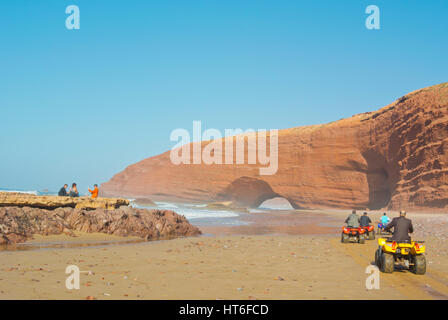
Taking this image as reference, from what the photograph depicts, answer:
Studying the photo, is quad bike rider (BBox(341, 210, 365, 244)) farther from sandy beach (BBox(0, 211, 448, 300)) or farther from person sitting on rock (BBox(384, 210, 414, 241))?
person sitting on rock (BBox(384, 210, 414, 241))

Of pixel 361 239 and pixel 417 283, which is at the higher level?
pixel 417 283

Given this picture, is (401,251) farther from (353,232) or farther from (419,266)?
(353,232)

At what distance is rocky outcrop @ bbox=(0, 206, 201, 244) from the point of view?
13.2 meters

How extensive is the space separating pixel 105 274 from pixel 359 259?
6325mm

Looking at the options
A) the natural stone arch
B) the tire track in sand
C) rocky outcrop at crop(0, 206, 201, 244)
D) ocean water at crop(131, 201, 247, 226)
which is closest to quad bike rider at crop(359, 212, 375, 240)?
the tire track in sand

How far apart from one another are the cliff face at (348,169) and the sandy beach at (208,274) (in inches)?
1306

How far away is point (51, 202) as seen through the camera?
15445mm

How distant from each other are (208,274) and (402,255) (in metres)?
4.15

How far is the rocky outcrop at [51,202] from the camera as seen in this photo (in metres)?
14.5

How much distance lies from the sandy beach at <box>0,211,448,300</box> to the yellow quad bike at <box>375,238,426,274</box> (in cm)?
19

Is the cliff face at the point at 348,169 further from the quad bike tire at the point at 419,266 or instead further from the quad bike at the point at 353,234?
the quad bike tire at the point at 419,266

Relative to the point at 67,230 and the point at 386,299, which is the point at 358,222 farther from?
the point at 67,230

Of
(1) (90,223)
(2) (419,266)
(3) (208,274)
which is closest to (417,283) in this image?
(2) (419,266)
